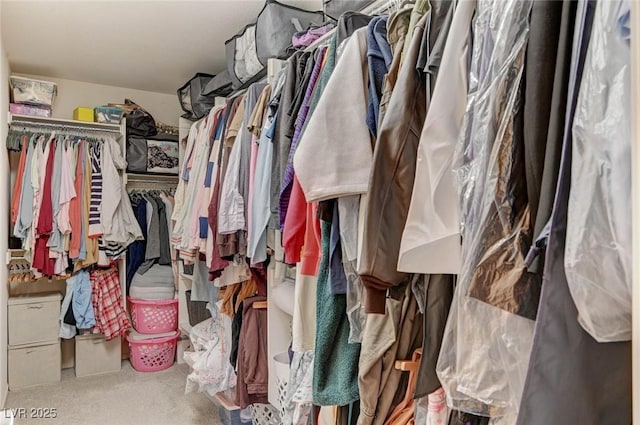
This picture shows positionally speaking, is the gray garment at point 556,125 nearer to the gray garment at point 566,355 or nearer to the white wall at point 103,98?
the gray garment at point 566,355

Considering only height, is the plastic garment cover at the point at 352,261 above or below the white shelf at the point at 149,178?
below

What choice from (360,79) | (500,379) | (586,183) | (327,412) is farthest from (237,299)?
(586,183)

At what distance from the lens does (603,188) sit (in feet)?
1.77

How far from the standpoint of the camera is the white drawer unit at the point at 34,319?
298 centimetres

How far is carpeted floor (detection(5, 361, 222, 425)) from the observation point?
8.27 feet

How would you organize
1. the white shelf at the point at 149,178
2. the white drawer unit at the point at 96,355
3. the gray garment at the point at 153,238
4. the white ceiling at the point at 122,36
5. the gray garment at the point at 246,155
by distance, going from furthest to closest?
the white shelf at the point at 149,178 → the gray garment at the point at 153,238 → the white drawer unit at the point at 96,355 → the white ceiling at the point at 122,36 → the gray garment at the point at 246,155

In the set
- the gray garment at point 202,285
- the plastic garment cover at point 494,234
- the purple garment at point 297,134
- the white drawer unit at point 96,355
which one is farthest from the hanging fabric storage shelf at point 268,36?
the white drawer unit at point 96,355

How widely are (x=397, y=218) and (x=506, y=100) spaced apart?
314 mm

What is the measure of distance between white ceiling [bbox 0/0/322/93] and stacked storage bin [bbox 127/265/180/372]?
155 centimetres

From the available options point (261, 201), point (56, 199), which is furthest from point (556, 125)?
point (56, 199)

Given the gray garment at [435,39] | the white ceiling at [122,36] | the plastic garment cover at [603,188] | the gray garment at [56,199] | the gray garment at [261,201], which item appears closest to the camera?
the plastic garment cover at [603,188]

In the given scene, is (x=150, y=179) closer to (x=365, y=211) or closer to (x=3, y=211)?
(x=3, y=211)

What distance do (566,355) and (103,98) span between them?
12.5ft

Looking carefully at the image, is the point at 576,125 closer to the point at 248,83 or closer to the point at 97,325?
the point at 248,83
